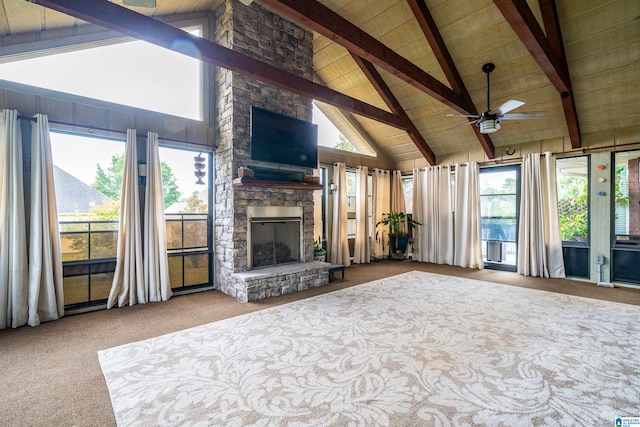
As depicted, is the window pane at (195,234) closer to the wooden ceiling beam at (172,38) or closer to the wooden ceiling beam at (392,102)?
the wooden ceiling beam at (172,38)

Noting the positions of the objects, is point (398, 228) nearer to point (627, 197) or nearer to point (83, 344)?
point (627, 197)

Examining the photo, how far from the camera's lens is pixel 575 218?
572cm

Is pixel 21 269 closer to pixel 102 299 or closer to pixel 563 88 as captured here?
pixel 102 299

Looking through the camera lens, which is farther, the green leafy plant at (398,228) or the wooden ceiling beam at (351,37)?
the green leafy plant at (398,228)

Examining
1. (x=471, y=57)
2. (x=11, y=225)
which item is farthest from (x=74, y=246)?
(x=471, y=57)

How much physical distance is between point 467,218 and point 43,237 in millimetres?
7542

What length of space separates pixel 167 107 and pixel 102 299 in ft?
9.62

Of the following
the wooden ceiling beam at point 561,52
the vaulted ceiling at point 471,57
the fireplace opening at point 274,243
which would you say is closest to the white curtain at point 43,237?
the vaulted ceiling at point 471,57

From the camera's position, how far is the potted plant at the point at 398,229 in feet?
25.1

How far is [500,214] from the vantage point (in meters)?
6.70

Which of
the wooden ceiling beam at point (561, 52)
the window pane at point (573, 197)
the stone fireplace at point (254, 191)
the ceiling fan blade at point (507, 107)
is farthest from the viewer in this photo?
the window pane at point (573, 197)

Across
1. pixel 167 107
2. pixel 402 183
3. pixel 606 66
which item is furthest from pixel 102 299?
pixel 606 66

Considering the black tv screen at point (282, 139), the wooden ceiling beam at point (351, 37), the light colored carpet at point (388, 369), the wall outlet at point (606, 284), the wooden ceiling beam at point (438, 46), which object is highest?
the wooden ceiling beam at point (438, 46)

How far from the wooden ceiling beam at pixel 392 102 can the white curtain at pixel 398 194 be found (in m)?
0.99
